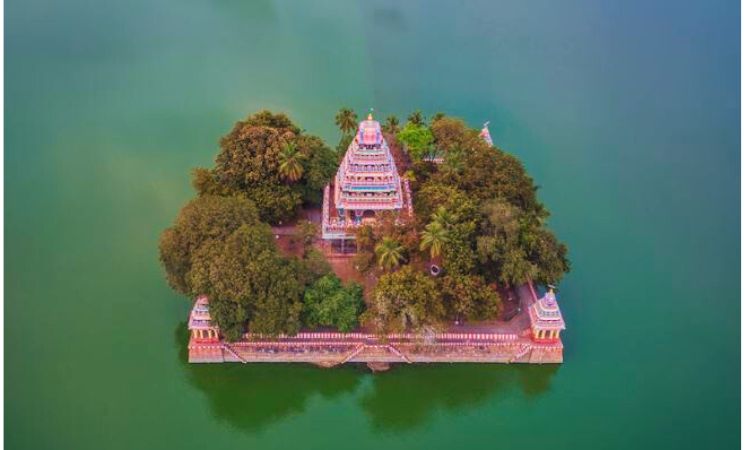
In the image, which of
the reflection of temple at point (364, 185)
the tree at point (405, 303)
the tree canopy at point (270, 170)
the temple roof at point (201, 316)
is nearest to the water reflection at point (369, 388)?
the temple roof at point (201, 316)

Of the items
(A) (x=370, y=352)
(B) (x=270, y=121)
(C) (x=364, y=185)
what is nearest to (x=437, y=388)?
(A) (x=370, y=352)

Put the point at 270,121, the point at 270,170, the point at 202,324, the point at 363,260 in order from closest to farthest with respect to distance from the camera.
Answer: the point at 202,324 < the point at 363,260 < the point at 270,170 < the point at 270,121

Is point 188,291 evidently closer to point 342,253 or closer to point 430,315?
point 342,253

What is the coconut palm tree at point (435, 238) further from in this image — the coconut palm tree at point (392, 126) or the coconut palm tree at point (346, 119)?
the coconut palm tree at point (392, 126)

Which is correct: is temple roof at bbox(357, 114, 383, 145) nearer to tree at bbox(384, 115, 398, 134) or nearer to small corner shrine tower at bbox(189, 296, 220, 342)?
tree at bbox(384, 115, 398, 134)

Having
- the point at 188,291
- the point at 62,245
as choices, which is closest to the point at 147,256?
the point at 62,245

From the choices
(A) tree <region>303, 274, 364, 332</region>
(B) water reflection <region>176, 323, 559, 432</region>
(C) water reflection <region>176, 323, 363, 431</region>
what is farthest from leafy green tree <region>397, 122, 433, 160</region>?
(C) water reflection <region>176, 323, 363, 431</region>

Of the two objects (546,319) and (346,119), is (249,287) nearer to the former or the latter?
(546,319)
